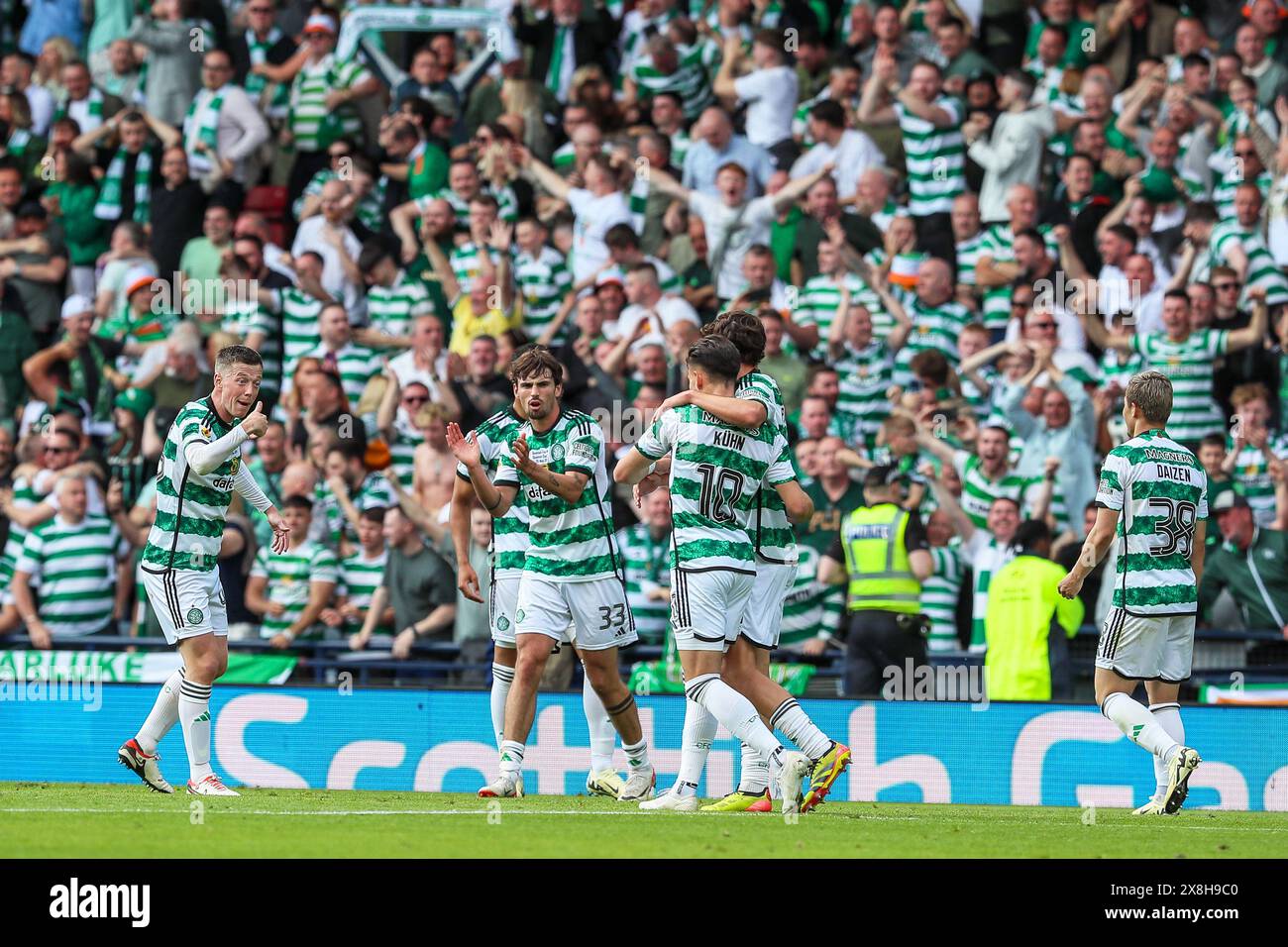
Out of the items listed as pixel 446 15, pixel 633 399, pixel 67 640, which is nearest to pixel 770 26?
pixel 446 15

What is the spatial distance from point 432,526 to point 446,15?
286 inches

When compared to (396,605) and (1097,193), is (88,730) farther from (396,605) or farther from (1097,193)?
(1097,193)

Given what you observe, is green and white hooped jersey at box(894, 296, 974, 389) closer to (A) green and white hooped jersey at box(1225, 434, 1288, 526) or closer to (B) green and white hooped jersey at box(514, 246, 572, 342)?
(A) green and white hooped jersey at box(1225, 434, 1288, 526)

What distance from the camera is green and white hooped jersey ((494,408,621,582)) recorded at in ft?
39.2

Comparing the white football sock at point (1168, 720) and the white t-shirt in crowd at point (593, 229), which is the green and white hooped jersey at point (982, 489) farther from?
the white t-shirt in crowd at point (593, 229)


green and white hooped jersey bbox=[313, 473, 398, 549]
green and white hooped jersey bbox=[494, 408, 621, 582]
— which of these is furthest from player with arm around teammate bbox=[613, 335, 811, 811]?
green and white hooped jersey bbox=[313, 473, 398, 549]

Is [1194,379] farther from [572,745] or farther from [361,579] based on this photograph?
[361,579]

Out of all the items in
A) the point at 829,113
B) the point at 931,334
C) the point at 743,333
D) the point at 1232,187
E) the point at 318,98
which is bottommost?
the point at 743,333

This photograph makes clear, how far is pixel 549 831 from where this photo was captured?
9.60 metres

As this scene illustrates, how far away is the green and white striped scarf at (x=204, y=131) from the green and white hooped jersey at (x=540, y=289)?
3.90m

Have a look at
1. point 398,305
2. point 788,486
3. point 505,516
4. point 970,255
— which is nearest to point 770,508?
point 788,486

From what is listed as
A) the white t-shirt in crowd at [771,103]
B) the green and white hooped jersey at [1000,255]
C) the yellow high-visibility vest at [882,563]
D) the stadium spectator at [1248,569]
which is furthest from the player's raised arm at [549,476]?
the white t-shirt in crowd at [771,103]

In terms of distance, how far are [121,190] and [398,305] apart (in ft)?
12.9

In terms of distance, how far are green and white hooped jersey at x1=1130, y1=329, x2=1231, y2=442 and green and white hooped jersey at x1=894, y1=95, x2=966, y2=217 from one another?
3029mm
